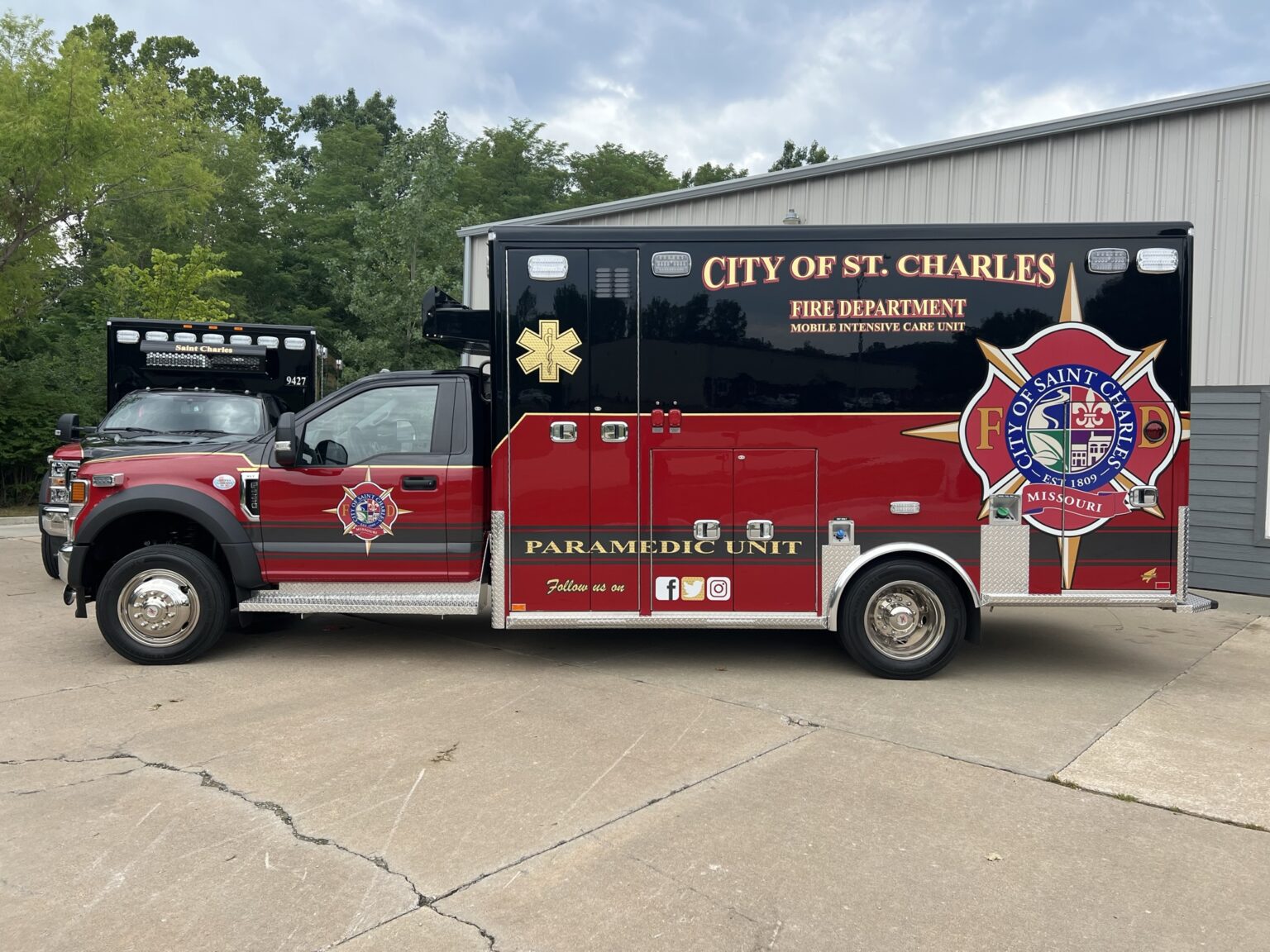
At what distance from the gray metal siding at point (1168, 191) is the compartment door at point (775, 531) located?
6.12 m

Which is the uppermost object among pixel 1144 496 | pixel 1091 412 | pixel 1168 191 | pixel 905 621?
pixel 1168 191

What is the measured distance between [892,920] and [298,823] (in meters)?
2.41

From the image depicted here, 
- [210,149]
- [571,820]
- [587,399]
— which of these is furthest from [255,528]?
[210,149]

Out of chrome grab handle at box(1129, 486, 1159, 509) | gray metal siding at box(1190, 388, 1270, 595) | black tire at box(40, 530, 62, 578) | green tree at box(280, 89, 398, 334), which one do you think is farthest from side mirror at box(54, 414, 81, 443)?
green tree at box(280, 89, 398, 334)

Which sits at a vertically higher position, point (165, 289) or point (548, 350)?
point (165, 289)

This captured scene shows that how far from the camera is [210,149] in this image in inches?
1334

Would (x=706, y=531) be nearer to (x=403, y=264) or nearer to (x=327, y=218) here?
(x=403, y=264)

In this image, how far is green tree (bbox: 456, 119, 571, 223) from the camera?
3862 centimetres

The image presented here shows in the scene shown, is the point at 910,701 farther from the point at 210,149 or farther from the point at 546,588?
the point at 210,149

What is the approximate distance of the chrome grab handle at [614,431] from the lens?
5.99m

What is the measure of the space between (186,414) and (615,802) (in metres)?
7.42

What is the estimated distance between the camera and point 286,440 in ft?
20.1

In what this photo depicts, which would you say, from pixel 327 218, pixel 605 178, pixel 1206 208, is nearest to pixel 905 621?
pixel 1206 208

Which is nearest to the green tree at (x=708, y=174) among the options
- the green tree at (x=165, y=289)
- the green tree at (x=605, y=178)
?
the green tree at (x=605, y=178)
